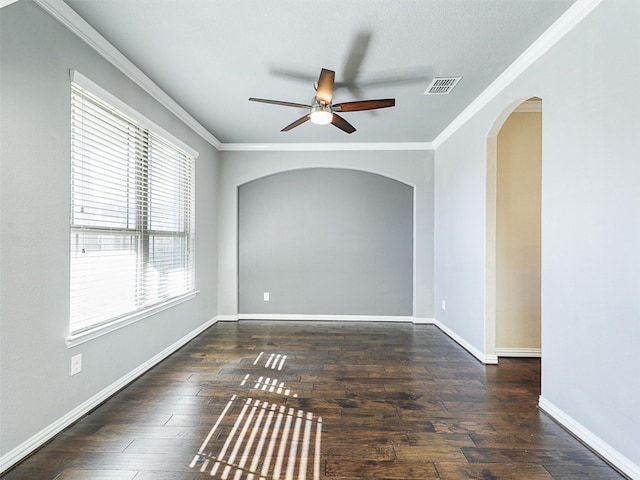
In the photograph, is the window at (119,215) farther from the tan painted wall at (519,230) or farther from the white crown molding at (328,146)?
the tan painted wall at (519,230)

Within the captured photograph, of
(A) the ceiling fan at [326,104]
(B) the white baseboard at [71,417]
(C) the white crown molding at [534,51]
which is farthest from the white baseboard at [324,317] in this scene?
(A) the ceiling fan at [326,104]

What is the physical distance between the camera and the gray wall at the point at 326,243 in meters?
5.02

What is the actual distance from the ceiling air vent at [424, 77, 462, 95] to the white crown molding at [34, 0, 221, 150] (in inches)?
98.5

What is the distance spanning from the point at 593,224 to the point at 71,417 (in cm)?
338

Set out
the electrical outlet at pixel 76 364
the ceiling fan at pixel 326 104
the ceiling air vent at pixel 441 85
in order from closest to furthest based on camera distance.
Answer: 1. the electrical outlet at pixel 76 364
2. the ceiling fan at pixel 326 104
3. the ceiling air vent at pixel 441 85

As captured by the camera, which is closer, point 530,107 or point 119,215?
point 119,215

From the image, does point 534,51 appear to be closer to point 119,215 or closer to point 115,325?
point 119,215

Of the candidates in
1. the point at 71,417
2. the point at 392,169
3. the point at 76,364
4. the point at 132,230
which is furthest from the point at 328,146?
the point at 71,417

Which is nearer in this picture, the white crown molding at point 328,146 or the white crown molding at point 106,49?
the white crown molding at point 106,49

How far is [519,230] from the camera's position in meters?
3.42

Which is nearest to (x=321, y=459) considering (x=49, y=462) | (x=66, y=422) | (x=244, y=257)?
(x=49, y=462)

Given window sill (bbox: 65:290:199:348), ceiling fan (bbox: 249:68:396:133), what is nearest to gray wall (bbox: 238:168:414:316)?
window sill (bbox: 65:290:199:348)

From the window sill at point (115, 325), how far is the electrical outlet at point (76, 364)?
0.09 m

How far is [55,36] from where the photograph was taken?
201cm
